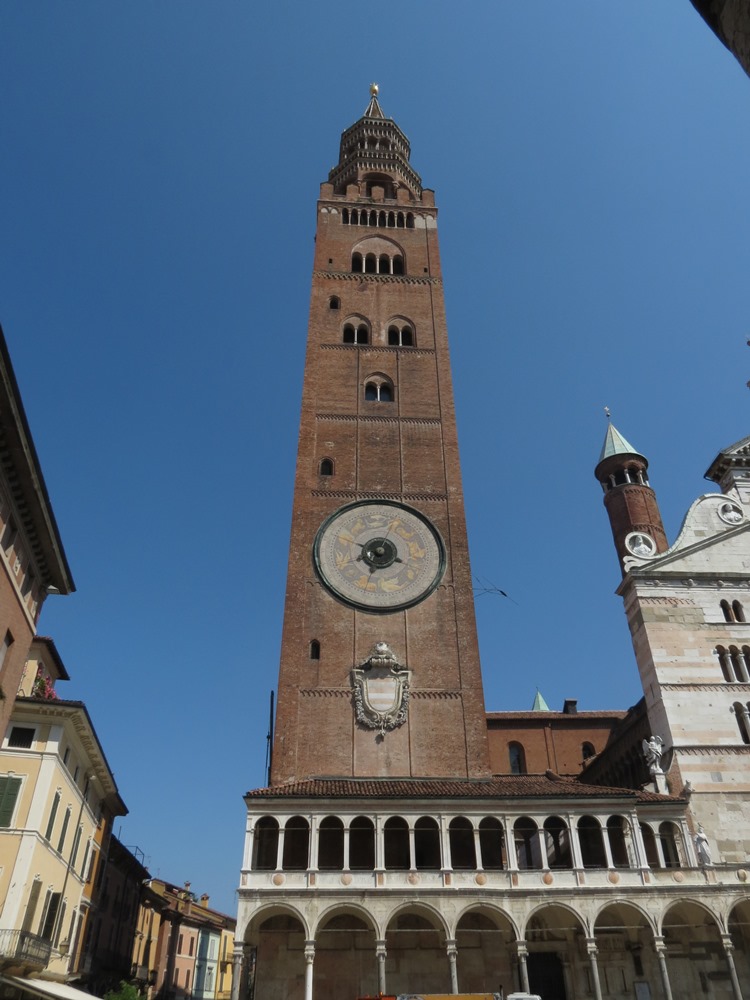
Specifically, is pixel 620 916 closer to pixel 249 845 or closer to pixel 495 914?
pixel 495 914

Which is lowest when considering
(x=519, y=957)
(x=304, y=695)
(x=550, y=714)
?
(x=519, y=957)

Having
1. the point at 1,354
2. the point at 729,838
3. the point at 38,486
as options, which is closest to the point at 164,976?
the point at 729,838

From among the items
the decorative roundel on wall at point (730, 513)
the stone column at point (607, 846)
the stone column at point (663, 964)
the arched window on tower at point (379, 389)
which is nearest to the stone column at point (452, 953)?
the stone column at point (607, 846)

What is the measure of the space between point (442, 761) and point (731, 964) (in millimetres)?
9816

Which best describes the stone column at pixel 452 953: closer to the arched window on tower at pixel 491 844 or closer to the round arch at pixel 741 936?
the arched window on tower at pixel 491 844

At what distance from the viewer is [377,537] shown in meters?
30.2

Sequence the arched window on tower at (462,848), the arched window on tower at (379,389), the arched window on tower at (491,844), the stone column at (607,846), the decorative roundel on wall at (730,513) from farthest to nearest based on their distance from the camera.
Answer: the arched window on tower at (379,389)
the decorative roundel on wall at (730,513)
the arched window on tower at (462,848)
the arched window on tower at (491,844)
the stone column at (607,846)

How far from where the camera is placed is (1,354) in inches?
553

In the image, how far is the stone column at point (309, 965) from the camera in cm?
1947

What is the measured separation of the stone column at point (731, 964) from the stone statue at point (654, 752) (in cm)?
527

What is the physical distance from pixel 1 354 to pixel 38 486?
391cm

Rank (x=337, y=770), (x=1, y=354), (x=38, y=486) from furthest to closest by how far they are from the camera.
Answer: (x=337, y=770), (x=38, y=486), (x=1, y=354)

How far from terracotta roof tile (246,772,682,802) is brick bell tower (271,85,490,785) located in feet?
3.08

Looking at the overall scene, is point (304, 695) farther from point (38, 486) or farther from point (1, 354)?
point (1, 354)
